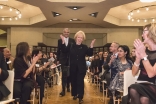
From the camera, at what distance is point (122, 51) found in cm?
440

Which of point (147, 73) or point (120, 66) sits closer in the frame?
point (147, 73)

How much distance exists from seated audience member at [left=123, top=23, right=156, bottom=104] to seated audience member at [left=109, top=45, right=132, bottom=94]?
1447 mm

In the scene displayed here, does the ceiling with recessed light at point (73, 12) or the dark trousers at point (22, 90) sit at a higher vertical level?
the ceiling with recessed light at point (73, 12)

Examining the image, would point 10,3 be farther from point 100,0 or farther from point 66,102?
point 66,102

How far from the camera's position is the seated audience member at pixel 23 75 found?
3.58 meters

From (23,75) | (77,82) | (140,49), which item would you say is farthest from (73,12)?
(140,49)

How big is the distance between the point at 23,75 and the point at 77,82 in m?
1.62

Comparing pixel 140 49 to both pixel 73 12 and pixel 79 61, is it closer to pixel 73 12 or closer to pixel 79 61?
pixel 79 61

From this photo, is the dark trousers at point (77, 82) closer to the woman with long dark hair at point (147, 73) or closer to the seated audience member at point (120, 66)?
the seated audience member at point (120, 66)

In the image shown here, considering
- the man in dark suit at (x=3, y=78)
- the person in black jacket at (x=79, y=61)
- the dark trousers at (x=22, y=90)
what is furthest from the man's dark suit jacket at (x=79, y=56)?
the man in dark suit at (x=3, y=78)

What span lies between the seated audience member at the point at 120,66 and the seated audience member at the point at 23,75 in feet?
4.72

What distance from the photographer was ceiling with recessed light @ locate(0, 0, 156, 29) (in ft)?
31.3

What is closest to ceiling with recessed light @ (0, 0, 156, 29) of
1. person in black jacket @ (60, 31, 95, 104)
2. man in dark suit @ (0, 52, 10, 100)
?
person in black jacket @ (60, 31, 95, 104)

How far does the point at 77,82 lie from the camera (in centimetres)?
504
